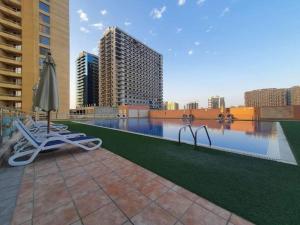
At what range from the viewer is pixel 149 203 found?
2035 mm

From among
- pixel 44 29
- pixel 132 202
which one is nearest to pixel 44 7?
pixel 44 29

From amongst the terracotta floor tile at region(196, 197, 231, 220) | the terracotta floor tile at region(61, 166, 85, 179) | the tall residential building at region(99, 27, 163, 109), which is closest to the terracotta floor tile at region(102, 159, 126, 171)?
the terracotta floor tile at region(61, 166, 85, 179)

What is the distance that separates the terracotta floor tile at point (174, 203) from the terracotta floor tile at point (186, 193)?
7 centimetres

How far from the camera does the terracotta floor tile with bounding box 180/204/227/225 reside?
1.68 meters

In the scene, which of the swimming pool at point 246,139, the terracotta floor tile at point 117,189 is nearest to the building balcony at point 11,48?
the swimming pool at point 246,139

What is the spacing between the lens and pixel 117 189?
2.41 metres

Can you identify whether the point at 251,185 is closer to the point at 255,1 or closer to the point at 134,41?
the point at 255,1

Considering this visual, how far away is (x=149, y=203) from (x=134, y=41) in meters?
79.6

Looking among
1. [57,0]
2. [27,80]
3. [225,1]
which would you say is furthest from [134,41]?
[225,1]

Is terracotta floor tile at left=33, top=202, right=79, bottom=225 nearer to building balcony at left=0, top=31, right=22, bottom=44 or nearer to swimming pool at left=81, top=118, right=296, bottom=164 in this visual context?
swimming pool at left=81, top=118, right=296, bottom=164

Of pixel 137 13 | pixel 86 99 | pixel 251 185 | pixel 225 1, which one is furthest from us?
pixel 86 99

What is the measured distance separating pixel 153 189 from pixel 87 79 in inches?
3410

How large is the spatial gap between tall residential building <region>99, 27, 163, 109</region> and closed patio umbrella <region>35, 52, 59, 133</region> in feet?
195

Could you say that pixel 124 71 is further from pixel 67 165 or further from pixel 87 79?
pixel 67 165
